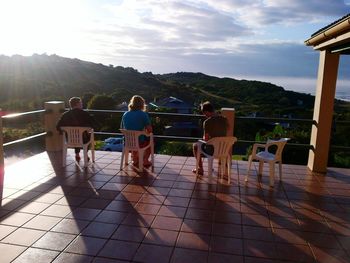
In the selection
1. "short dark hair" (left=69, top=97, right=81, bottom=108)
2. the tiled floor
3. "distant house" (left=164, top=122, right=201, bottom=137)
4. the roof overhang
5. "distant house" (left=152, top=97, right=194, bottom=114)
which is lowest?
"distant house" (left=164, top=122, right=201, bottom=137)

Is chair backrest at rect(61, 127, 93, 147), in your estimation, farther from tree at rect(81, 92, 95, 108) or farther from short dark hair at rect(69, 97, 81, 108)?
tree at rect(81, 92, 95, 108)

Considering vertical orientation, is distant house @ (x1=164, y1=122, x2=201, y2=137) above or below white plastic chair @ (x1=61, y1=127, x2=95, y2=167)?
below

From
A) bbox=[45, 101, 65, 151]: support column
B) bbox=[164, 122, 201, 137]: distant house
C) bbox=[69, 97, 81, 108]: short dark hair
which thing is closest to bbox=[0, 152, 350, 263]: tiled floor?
bbox=[69, 97, 81, 108]: short dark hair

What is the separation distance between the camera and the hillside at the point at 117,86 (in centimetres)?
1859

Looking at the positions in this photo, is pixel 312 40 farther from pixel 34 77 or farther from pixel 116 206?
pixel 34 77

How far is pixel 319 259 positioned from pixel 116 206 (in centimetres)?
217

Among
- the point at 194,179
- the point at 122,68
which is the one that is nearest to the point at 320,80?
the point at 194,179

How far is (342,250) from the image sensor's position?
297cm

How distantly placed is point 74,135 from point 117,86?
23.2 m

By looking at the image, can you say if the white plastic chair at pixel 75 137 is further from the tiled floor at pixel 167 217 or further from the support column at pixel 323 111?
the support column at pixel 323 111

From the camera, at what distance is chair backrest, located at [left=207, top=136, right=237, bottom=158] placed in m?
4.61

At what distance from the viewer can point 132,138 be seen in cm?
511

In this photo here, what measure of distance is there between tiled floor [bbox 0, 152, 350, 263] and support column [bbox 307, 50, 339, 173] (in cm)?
40

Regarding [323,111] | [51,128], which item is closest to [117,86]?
[51,128]
